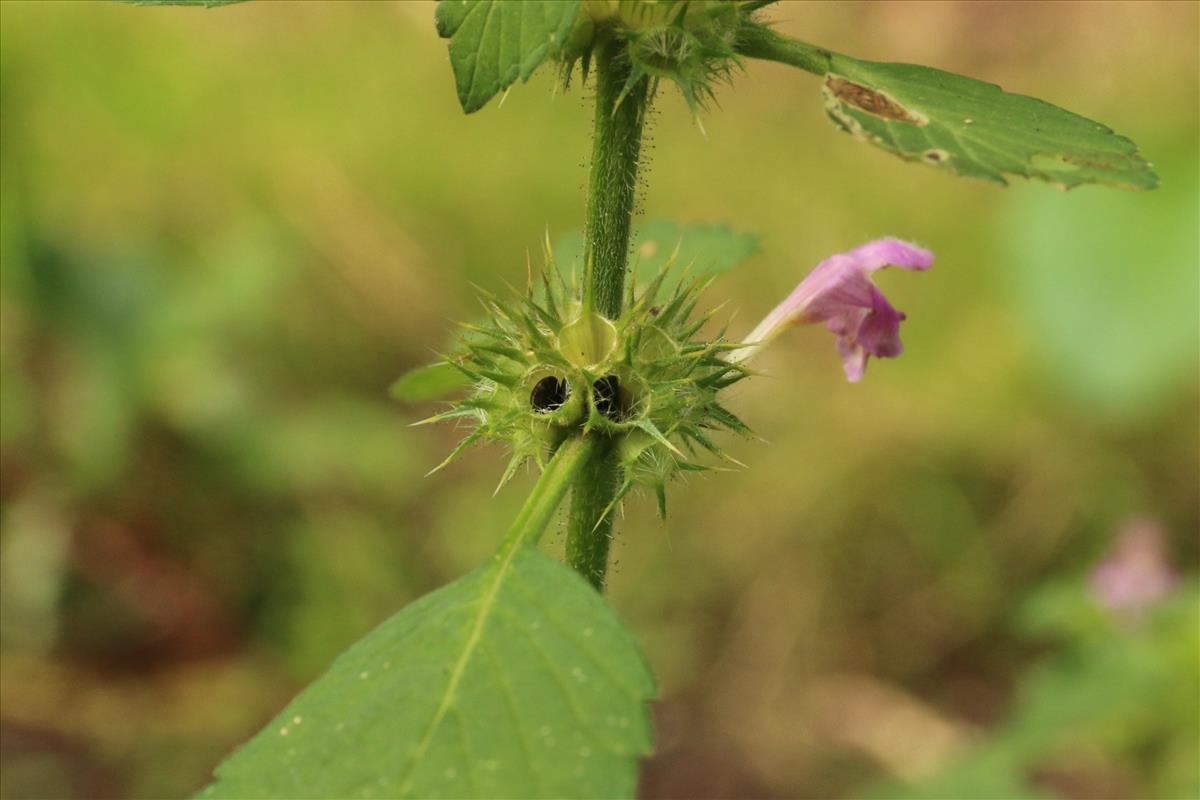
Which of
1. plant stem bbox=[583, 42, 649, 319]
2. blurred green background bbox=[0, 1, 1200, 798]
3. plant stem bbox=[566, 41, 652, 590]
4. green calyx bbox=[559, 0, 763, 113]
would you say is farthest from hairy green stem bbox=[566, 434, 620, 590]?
blurred green background bbox=[0, 1, 1200, 798]

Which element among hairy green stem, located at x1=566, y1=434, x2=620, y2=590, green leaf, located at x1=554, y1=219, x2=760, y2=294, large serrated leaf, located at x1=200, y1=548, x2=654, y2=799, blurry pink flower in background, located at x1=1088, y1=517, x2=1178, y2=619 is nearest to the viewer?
large serrated leaf, located at x1=200, y1=548, x2=654, y2=799

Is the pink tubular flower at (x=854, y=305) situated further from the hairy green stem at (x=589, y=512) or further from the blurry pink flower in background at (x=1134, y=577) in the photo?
the blurry pink flower in background at (x=1134, y=577)

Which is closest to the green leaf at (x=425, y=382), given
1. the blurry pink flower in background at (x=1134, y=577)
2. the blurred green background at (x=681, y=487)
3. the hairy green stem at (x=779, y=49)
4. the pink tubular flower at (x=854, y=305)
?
the pink tubular flower at (x=854, y=305)

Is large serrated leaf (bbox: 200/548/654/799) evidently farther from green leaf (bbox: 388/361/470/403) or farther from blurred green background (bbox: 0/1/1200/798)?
blurred green background (bbox: 0/1/1200/798)

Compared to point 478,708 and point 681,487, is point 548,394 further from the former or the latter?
point 681,487

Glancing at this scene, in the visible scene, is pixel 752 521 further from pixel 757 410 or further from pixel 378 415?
pixel 378 415

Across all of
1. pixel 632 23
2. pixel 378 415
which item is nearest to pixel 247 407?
pixel 378 415
